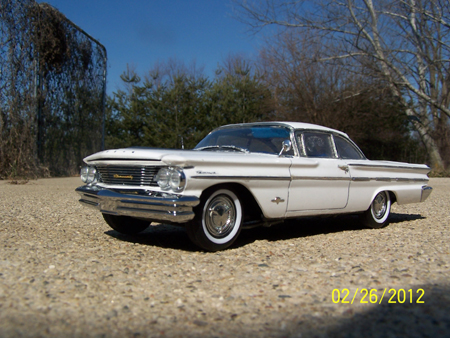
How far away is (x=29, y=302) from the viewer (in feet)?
8.39

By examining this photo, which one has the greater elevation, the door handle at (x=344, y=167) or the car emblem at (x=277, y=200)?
the door handle at (x=344, y=167)

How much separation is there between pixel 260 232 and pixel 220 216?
1.43m

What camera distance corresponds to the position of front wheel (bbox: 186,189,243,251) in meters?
3.84

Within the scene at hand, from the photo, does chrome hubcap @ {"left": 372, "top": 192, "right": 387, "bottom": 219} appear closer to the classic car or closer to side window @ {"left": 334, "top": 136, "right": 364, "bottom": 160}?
the classic car

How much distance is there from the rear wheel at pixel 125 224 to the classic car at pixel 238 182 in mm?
11

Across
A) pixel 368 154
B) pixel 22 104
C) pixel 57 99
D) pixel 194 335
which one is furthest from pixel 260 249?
pixel 368 154

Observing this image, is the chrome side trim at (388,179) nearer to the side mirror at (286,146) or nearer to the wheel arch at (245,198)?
the side mirror at (286,146)

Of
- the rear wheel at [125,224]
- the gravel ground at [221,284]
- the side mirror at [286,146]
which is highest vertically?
the side mirror at [286,146]

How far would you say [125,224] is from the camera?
4773mm

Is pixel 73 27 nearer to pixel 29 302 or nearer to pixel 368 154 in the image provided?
pixel 29 302
